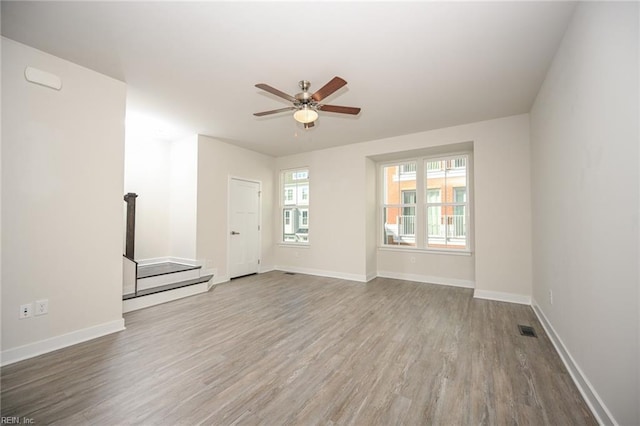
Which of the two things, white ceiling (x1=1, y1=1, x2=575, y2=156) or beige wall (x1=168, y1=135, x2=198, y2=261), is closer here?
white ceiling (x1=1, y1=1, x2=575, y2=156)

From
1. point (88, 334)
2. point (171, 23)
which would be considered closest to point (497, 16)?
point (171, 23)

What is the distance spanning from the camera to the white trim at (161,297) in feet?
11.5

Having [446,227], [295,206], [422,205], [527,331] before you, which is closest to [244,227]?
[295,206]

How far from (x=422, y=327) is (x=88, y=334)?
12.0 feet

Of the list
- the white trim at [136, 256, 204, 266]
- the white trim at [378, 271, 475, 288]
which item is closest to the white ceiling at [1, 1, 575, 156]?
the white trim at [136, 256, 204, 266]

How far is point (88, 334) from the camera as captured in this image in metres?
2.69

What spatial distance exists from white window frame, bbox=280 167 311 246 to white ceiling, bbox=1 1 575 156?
2.71 meters

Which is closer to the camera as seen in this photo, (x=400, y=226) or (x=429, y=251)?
(x=429, y=251)

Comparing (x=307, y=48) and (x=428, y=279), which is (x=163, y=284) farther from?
(x=428, y=279)

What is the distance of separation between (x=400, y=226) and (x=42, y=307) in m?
5.37

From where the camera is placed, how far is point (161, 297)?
385 centimetres

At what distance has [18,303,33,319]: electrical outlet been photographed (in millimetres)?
2307

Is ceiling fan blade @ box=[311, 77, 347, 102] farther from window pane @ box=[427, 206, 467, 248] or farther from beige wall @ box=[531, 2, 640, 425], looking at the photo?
window pane @ box=[427, 206, 467, 248]

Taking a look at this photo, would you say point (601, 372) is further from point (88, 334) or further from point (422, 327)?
point (88, 334)
